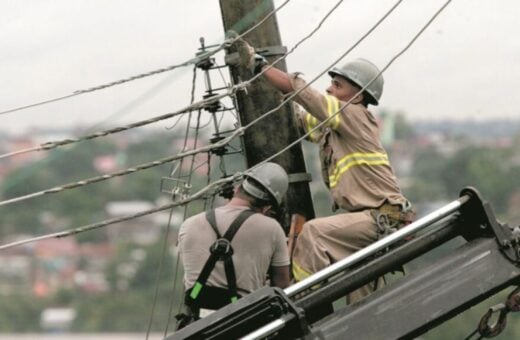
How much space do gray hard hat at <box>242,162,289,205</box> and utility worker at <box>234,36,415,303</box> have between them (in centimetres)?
48

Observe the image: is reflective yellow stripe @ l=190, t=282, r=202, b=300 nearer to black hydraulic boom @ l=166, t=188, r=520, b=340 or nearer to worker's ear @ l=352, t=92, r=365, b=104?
black hydraulic boom @ l=166, t=188, r=520, b=340

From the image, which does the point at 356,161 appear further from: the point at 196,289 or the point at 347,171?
the point at 196,289

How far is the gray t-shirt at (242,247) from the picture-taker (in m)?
11.3

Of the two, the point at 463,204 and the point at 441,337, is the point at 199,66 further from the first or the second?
the point at 441,337

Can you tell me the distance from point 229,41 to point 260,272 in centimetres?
168

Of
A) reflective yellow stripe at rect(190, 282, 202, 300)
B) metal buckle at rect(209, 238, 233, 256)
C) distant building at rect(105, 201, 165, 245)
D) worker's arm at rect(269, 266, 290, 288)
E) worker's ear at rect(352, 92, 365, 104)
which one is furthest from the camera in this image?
distant building at rect(105, 201, 165, 245)

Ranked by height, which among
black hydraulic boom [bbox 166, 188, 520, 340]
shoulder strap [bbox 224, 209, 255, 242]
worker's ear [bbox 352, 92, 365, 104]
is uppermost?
worker's ear [bbox 352, 92, 365, 104]

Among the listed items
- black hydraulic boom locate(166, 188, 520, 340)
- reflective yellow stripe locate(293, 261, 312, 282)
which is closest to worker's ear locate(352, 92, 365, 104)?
reflective yellow stripe locate(293, 261, 312, 282)

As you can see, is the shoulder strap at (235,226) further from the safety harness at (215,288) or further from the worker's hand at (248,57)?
the worker's hand at (248,57)

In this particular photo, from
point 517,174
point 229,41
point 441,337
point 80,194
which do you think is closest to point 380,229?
point 229,41

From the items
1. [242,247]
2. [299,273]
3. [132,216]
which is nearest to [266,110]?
[299,273]

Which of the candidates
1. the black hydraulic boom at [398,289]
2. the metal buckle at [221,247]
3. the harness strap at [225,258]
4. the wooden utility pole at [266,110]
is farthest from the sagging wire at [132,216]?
the black hydraulic boom at [398,289]

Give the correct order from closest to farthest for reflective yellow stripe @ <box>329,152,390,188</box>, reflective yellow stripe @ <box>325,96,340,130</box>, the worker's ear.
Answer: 1. reflective yellow stripe @ <box>325,96,340,130</box>
2. reflective yellow stripe @ <box>329,152,390,188</box>
3. the worker's ear

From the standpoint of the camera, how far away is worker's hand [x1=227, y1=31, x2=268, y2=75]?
39.1 feet
